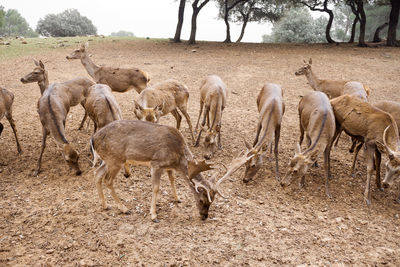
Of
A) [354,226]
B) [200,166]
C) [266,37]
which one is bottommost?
[354,226]

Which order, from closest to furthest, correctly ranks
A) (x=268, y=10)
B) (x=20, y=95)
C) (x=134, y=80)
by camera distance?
(x=134, y=80) < (x=20, y=95) < (x=268, y=10)

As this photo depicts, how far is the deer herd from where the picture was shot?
5075 mm

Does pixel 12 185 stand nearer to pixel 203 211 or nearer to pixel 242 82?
pixel 203 211

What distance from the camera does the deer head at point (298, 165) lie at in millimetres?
5761

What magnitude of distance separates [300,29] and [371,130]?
105 ft

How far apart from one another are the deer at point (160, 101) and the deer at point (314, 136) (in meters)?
3.17

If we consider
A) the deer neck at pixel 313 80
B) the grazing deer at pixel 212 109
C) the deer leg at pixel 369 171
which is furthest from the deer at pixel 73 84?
the deer neck at pixel 313 80

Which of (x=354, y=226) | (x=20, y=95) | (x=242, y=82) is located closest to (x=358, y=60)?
(x=242, y=82)

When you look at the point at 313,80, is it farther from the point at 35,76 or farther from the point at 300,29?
the point at 300,29

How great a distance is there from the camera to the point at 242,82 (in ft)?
44.8

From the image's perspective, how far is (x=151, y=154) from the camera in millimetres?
5066

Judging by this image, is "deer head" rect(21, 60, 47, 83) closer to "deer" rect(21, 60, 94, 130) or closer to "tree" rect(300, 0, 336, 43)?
"deer" rect(21, 60, 94, 130)

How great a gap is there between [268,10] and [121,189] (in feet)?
84.7

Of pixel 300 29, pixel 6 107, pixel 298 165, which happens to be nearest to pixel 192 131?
pixel 298 165
